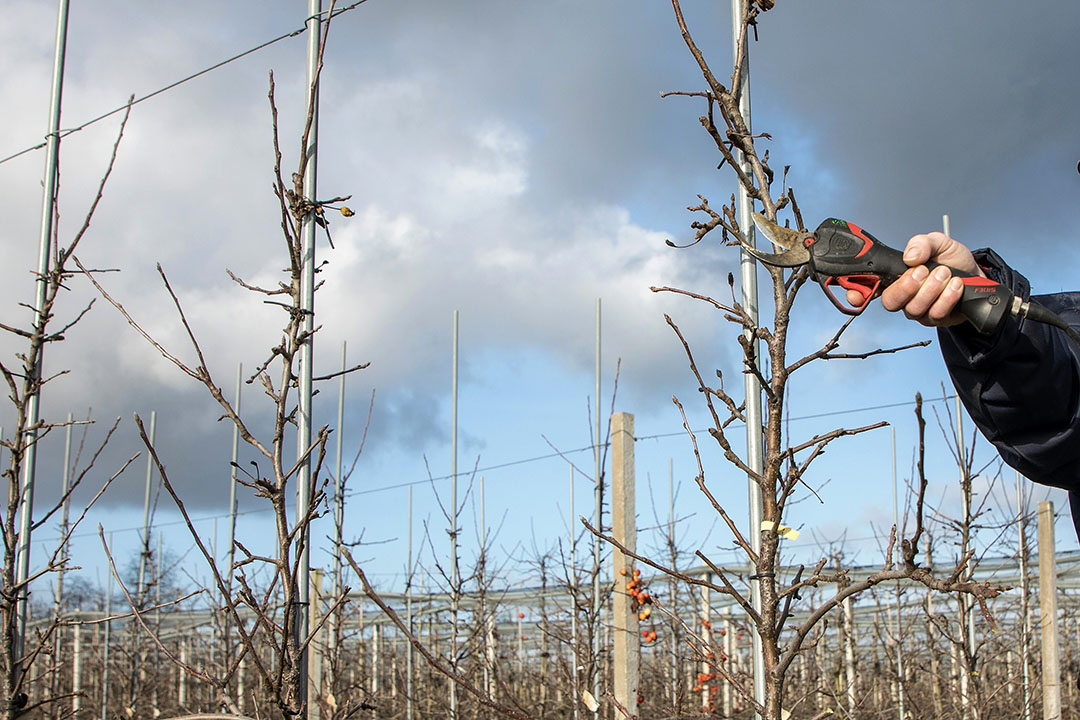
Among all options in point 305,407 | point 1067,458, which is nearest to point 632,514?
point 305,407

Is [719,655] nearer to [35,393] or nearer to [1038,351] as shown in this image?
[1038,351]

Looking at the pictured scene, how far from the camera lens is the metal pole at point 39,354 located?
406 cm

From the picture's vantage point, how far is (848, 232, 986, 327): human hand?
1.29 metres

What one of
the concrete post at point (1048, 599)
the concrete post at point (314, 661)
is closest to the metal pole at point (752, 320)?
the concrete post at point (314, 661)

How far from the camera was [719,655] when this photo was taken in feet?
6.82

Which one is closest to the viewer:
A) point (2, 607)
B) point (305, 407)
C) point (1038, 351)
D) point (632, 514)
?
A: point (1038, 351)

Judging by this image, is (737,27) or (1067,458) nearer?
(1067,458)

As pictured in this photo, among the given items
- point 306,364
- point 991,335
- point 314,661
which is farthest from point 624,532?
point 991,335

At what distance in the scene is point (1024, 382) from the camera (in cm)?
139

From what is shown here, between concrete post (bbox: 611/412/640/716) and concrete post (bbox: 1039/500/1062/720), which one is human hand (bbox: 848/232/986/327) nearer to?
concrete post (bbox: 611/412/640/716)

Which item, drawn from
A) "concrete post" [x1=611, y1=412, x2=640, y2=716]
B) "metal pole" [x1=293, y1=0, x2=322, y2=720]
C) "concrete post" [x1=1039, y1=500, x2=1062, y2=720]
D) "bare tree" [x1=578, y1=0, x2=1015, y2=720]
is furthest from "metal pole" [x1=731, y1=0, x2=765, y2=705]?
"concrete post" [x1=1039, y1=500, x2=1062, y2=720]

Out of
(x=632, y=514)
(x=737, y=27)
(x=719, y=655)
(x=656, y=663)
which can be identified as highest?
(x=737, y=27)

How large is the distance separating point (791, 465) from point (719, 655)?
43cm

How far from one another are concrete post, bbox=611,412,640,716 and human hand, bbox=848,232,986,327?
333cm
